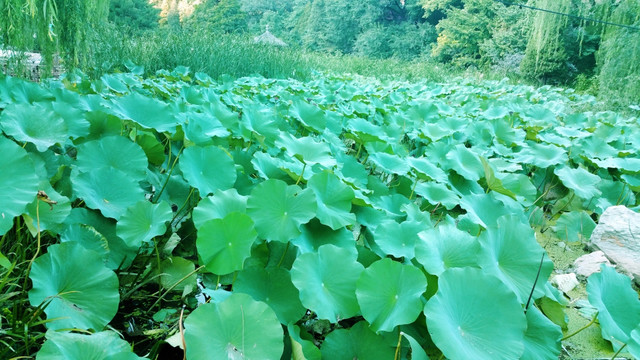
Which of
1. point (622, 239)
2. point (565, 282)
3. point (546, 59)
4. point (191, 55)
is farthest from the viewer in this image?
point (546, 59)

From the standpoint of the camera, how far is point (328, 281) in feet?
2.36

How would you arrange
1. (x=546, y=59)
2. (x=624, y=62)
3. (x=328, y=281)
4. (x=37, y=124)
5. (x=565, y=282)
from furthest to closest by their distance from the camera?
(x=546, y=59), (x=624, y=62), (x=565, y=282), (x=37, y=124), (x=328, y=281)

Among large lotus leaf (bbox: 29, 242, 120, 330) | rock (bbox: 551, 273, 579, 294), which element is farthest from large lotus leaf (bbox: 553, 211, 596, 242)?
large lotus leaf (bbox: 29, 242, 120, 330)

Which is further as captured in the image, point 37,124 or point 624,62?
point 624,62

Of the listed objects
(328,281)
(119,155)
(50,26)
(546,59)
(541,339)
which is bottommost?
(546,59)

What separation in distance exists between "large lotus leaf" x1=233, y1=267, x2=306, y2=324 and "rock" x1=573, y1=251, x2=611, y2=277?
118cm

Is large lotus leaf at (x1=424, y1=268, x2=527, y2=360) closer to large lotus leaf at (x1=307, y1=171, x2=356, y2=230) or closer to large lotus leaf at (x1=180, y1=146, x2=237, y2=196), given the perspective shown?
large lotus leaf at (x1=307, y1=171, x2=356, y2=230)

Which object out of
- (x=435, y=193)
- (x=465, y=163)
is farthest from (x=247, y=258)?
(x=465, y=163)

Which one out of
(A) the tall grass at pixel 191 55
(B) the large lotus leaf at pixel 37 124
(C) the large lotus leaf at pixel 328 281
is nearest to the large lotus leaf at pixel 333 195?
(C) the large lotus leaf at pixel 328 281

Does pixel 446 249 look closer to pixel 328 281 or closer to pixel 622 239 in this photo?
pixel 328 281

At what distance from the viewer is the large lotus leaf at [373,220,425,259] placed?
2.90ft

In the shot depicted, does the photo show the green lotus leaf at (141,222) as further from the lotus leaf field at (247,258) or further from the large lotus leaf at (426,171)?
the large lotus leaf at (426,171)

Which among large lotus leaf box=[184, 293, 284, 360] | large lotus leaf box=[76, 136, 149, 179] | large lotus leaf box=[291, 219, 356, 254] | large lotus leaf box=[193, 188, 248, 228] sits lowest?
large lotus leaf box=[291, 219, 356, 254]

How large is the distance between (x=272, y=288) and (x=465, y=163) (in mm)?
1053
